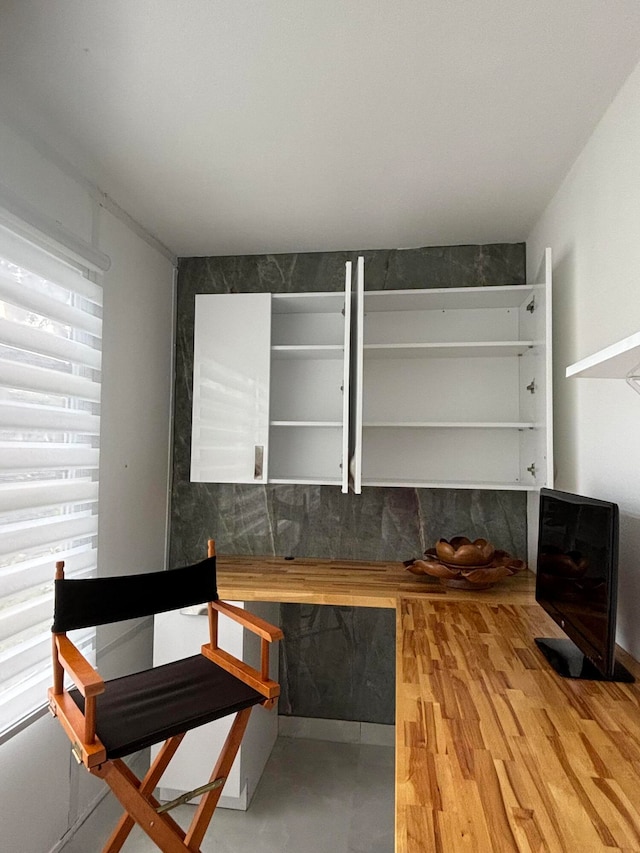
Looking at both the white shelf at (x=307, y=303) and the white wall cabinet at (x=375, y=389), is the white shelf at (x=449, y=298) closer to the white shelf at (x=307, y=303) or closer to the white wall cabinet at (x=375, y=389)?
the white wall cabinet at (x=375, y=389)

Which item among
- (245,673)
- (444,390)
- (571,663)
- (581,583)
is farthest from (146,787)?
(444,390)

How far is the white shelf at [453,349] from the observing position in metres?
2.55

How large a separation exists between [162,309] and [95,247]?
0.67m

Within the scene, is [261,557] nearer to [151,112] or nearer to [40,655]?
[40,655]

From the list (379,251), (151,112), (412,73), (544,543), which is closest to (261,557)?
(544,543)

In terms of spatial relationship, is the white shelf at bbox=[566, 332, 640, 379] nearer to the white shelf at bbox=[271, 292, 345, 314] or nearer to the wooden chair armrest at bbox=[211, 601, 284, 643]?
the wooden chair armrest at bbox=[211, 601, 284, 643]

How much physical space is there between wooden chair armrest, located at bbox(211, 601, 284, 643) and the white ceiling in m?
1.58

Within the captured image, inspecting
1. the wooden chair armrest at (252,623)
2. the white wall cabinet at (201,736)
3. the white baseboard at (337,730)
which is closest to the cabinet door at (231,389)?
the white wall cabinet at (201,736)

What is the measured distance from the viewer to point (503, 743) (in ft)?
3.87

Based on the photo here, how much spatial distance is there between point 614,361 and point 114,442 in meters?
1.98

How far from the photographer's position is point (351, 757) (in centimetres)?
276

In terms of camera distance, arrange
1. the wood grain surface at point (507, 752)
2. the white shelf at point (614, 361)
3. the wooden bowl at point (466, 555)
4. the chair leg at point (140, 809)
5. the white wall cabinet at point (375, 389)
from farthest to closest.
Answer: the white wall cabinet at point (375, 389)
the wooden bowl at point (466, 555)
the chair leg at point (140, 809)
the white shelf at point (614, 361)
the wood grain surface at point (507, 752)

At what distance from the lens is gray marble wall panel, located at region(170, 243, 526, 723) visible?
2883mm

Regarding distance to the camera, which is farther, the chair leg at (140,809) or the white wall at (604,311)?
the white wall at (604,311)
